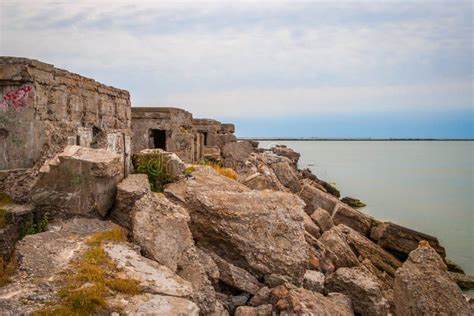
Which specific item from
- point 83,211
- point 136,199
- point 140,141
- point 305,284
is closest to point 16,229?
point 83,211

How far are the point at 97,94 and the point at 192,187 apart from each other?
3.24m

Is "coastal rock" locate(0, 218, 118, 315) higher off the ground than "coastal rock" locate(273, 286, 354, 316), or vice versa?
"coastal rock" locate(0, 218, 118, 315)

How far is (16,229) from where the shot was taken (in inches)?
239

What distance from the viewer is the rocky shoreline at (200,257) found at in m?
4.76

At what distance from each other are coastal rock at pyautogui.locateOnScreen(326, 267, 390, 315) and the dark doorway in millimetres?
10190

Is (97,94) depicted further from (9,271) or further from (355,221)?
(355,221)

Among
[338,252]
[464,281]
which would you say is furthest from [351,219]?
[338,252]

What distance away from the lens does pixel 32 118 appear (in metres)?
7.00

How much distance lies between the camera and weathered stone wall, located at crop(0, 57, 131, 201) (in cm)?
681

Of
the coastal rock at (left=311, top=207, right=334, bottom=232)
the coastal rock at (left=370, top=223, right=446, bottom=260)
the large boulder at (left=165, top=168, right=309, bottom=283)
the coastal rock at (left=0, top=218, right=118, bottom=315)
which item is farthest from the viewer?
the coastal rock at (left=370, top=223, right=446, bottom=260)

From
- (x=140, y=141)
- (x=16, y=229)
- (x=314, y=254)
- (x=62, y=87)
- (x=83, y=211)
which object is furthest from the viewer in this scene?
(x=140, y=141)

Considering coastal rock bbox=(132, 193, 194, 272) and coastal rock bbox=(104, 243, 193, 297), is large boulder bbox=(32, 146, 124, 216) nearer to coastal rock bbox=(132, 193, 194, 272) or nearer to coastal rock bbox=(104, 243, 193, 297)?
coastal rock bbox=(132, 193, 194, 272)

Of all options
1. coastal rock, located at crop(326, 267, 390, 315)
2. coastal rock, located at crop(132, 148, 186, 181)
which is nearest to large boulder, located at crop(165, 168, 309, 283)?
coastal rock, located at crop(132, 148, 186, 181)

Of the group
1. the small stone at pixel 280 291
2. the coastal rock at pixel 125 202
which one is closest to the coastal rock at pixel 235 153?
the coastal rock at pixel 125 202
